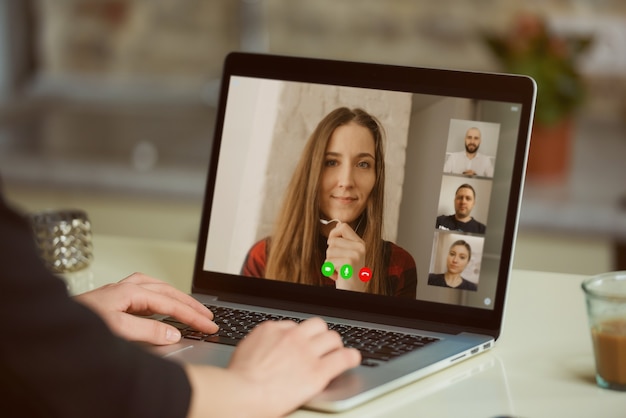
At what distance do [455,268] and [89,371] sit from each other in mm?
468

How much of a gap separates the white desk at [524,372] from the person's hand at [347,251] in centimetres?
16

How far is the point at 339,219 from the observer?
1068mm

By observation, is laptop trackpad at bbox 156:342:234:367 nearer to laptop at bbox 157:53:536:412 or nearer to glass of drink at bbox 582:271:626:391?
laptop at bbox 157:53:536:412

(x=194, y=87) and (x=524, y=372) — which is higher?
(x=194, y=87)

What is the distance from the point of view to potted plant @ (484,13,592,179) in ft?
7.57

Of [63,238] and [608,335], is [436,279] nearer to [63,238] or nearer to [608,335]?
[608,335]

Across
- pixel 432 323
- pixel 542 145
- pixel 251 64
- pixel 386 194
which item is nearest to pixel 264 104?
pixel 251 64

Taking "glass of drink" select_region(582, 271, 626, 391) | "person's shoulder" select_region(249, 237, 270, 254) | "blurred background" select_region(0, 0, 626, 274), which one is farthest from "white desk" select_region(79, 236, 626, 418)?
"blurred background" select_region(0, 0, 626, 274)

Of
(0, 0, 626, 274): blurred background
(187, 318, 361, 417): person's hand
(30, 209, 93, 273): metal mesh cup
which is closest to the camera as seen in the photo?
(187, 318, 361, 417): person's hand

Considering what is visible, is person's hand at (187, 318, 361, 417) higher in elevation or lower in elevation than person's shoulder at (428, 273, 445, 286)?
lower

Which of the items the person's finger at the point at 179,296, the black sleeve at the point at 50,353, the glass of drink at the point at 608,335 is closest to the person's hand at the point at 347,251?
the person's finger at the point at 179,296

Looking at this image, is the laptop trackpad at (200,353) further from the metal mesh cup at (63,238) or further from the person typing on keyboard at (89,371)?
the metal mesh cup at (63,238)

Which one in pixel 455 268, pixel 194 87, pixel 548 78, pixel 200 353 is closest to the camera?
pixel 200 353

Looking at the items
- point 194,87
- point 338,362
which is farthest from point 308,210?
point 194,87
